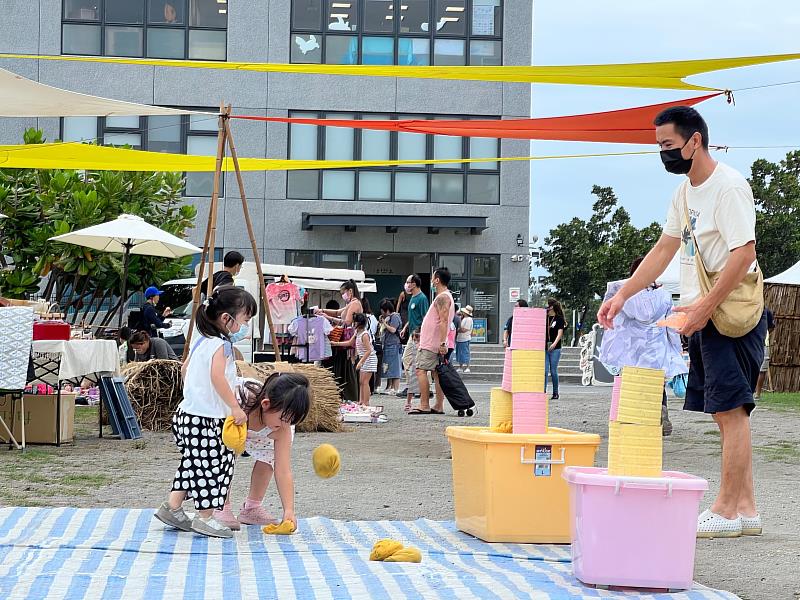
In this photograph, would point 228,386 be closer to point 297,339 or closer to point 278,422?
point 278,422

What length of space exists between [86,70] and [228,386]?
74.1 feet

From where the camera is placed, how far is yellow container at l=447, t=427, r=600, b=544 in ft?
16.4

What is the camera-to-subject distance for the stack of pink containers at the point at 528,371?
5230mm

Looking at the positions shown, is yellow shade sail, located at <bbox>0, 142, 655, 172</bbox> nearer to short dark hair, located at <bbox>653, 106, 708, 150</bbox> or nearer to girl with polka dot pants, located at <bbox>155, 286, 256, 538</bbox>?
short dark hair, located at <bbox>653, 106, 708, 150</bbox>

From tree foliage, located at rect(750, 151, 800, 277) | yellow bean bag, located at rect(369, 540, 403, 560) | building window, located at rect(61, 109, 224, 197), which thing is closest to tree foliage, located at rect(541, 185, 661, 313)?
tree foliage, located at rect(750, 151, 800, 277)

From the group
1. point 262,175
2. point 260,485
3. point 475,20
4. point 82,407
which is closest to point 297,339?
Answer: point 82,407

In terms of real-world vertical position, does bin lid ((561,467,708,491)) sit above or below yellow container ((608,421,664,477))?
below

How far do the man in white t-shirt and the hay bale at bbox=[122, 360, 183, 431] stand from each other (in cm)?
622

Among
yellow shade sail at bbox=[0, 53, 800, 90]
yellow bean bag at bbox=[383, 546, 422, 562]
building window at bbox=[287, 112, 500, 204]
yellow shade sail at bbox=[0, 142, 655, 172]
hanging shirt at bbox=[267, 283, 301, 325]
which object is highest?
building window at bbox=[287, 112, 500, 204]

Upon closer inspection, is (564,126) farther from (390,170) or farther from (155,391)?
(390,170)

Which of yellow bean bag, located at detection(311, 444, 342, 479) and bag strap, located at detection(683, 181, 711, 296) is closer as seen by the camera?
bag strap, located at detection(683, 181, 711, 296)

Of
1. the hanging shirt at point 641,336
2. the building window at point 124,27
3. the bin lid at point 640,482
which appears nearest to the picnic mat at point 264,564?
Answer: the bin lid at point 640,482

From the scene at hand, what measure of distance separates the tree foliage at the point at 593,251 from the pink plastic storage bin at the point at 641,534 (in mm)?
33290

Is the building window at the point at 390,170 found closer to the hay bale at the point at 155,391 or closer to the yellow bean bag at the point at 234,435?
the hay bale at the point at 155,391
